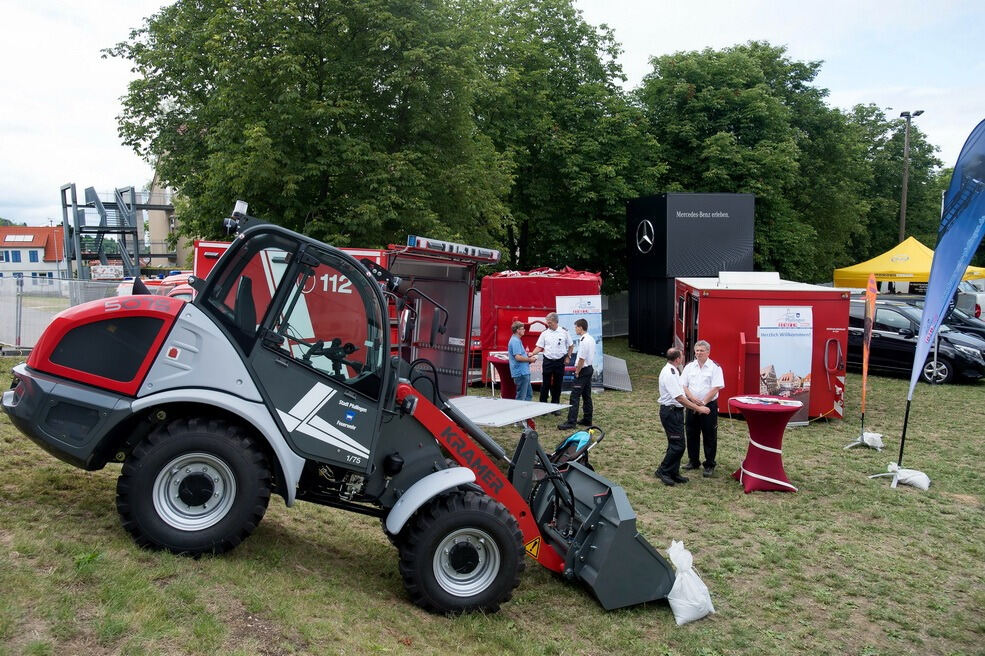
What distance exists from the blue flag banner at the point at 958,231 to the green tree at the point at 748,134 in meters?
17.0

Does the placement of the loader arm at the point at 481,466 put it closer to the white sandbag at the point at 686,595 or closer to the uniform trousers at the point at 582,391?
the white sandbag at the point at 686,595

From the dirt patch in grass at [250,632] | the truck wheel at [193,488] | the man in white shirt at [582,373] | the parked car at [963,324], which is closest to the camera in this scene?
the dirt patch in grass at [250,632]

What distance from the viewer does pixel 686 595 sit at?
17.9 ft

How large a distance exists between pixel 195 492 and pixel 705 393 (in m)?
6.21

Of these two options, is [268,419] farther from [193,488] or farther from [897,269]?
[897,269]

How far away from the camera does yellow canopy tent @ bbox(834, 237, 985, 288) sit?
26.7 meters

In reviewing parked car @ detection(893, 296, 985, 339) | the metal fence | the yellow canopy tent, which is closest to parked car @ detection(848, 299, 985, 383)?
parked car @ detection(893, 296, 985, 339)

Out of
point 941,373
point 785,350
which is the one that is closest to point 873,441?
point 785,350

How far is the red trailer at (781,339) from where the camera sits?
41.2 feet

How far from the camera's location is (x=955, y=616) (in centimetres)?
562

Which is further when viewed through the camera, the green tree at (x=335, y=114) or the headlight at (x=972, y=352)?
the headlight at (x=972, y=352)

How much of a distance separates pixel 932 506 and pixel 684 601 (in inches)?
173

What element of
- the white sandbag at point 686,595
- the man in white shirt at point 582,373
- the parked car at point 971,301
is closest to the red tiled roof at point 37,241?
the parked car at point 971,301

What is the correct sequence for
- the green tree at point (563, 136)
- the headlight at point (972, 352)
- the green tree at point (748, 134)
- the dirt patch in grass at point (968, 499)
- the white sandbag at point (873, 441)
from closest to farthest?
the dirt patch in grass at point (968, 499) < the white sandbag at point (873, 441) < the headlight at point (972, 352) < the green tree at point (563, 136) < the green tree at point (748, 134)
